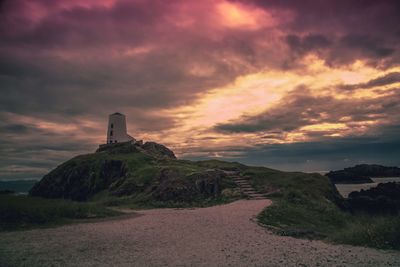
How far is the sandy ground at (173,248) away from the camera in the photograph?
13344 millimetres

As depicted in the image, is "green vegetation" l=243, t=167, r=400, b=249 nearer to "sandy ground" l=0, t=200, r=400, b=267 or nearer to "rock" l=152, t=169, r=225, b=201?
"sandy ground" l=0, t=200, r=400, b=267

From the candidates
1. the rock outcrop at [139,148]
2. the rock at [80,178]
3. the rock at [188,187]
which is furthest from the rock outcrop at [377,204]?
the rock at [80,178]

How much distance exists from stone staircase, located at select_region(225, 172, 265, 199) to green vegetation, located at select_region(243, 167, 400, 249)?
1011 millimetres

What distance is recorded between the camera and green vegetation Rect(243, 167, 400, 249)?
17.1 m

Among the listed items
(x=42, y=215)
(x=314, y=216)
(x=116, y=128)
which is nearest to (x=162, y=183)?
(x=42, y=215)

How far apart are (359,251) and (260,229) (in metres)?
6.64

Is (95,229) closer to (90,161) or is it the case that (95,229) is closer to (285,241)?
(285,241)

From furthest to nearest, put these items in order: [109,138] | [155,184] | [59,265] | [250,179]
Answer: [109,138] → [250,179] → [155,184] → [59,265]

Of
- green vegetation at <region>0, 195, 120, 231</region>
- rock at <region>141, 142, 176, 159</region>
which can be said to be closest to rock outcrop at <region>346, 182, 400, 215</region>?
green vegetation at <region>0, 195, 120, 231</region>

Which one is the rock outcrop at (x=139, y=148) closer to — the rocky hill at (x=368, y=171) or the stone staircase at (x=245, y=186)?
the stone staircase at (x=245, y=186)

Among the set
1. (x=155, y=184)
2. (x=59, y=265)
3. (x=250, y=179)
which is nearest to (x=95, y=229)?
(x=59, y=265)

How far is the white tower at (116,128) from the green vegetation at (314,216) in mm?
55161

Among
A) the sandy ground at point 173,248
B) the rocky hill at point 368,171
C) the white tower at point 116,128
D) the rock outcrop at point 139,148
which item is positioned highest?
the white tower at point 116,128

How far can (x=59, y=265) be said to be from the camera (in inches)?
500
